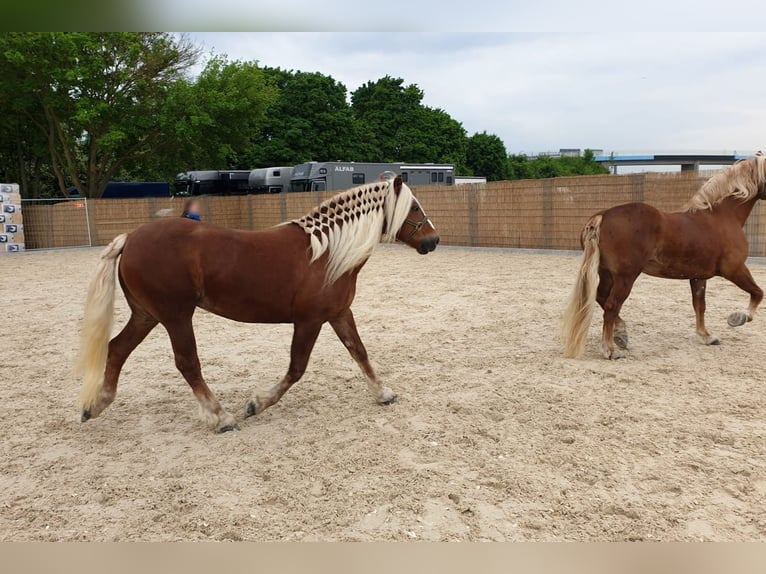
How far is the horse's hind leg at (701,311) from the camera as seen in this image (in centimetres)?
497

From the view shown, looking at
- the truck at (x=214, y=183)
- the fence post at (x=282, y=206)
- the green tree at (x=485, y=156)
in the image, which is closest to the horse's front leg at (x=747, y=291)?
the fence post at (x=282, y=206)

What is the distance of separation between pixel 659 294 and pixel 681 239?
10.1 ft

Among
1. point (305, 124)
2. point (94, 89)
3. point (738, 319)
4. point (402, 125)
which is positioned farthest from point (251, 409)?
point (402, 125)

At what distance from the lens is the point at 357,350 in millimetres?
3656

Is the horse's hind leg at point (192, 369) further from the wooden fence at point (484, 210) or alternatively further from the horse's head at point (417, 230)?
the wooden fence at point (484, 210)

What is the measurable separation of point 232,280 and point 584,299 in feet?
9.50

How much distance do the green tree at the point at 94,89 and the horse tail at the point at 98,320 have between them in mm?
17962

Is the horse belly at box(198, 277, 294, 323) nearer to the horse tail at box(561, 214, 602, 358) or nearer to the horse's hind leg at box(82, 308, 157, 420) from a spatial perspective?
the horse's hind leg at box(82, 308, 157, 420)

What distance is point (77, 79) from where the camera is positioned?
18125mm
